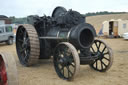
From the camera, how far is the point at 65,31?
5250 millimetres

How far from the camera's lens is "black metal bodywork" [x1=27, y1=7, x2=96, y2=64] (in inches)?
189

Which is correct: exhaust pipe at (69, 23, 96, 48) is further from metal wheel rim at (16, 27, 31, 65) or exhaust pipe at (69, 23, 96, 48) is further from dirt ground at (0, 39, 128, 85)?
metal wheel rim at (16, 27, 31, 65)

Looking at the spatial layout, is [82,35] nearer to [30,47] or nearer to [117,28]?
[30,47]

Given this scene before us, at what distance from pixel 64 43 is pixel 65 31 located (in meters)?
0.82

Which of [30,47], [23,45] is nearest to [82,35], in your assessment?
[30,47]

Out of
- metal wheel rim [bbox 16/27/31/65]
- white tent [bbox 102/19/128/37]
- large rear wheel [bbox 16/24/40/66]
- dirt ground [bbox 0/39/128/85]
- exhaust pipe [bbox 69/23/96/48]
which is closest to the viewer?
dirt ground [bbox 0/39/128/85]

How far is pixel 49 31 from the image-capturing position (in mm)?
6047

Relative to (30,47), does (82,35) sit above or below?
above

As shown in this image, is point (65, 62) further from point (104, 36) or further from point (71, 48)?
point (104, 36)

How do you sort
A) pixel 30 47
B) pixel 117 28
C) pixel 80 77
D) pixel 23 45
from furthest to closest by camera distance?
1. pixel 117 28
2. pixel 23 45
3. pixel 30 47
4. pixel 80 77

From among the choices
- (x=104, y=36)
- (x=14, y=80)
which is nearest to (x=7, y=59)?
(x=14, y=80)

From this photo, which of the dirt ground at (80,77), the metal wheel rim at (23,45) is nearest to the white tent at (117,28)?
the dirt ground at (80,77)

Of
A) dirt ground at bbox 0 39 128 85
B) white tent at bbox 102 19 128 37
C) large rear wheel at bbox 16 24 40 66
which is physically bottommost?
dirt ground at bbox 0 39 128 85

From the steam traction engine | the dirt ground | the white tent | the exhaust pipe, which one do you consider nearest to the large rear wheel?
the steam traction engine
